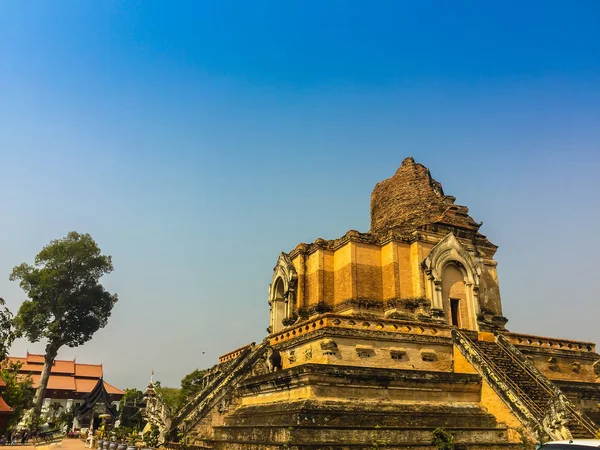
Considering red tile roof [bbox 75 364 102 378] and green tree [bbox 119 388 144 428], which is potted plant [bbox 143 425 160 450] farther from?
red tile roof [bbox 75 364 102 378]

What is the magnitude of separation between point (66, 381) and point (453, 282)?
50597 millimetres

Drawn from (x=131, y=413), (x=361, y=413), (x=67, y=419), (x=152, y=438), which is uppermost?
(x=131, y=413)

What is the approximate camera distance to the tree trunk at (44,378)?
1407 inches

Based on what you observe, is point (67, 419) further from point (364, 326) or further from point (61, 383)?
point (364, 326)

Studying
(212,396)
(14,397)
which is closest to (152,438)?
(212,396)

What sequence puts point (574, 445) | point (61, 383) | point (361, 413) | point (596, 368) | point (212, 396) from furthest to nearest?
point (61, 383) → point (596, 368) → point (212, 396) → point (361, 413) → point (574, 445)

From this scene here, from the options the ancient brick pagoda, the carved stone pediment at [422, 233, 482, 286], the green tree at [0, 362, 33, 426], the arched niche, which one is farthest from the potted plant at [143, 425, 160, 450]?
the green tree at [0, 362, 33, 426]

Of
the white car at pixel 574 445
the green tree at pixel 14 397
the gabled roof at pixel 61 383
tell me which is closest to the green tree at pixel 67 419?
the gabled roof at pixel 61 383

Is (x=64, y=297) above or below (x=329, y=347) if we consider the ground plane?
above

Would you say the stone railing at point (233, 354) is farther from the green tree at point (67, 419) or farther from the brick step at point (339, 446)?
the green tree at point (67, 419)

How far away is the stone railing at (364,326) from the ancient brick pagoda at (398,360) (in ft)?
0.15

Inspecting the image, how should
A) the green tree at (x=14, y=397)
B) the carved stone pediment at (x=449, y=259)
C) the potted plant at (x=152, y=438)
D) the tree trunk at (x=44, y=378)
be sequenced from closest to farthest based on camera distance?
the potted plant at (x=152, y=438) < the carved stone pediment at (x=449, y=259) < the green tree at (x=14, y=397) < the tree trunk at (x=44, y=378)

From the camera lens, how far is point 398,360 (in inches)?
667

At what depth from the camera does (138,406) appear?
45.6 m
